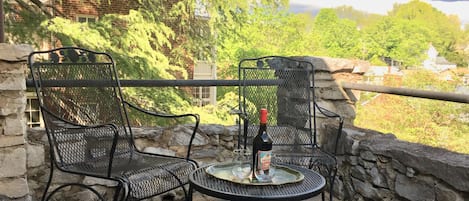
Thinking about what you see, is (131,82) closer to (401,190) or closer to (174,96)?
(401,190)

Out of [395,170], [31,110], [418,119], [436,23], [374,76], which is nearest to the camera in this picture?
[395,170]

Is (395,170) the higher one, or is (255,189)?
(255,189)

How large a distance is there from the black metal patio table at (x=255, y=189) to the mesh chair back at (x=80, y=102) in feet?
2.03

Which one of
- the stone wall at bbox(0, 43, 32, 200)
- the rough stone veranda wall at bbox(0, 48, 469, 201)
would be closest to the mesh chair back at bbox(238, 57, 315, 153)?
the rough stone veranda wall at bbox(0, 48, 469, 201)

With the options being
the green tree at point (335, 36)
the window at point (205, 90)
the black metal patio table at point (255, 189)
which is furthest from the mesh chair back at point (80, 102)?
the green tree at point (335, 36)

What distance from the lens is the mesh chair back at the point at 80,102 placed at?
2.08 meters

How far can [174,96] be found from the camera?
26.1 feet

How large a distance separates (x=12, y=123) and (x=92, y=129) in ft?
1.20

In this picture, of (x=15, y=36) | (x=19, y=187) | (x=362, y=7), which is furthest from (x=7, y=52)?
(x=362, y=7)

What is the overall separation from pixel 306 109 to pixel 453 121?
4058mm

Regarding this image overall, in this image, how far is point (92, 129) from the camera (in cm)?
216

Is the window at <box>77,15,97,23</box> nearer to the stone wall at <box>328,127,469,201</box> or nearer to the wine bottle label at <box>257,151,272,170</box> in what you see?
the stone wall at <box>328,127,469,201</box>

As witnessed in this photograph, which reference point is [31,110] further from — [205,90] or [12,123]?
[205,90]

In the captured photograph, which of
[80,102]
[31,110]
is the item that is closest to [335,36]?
[31,110]
